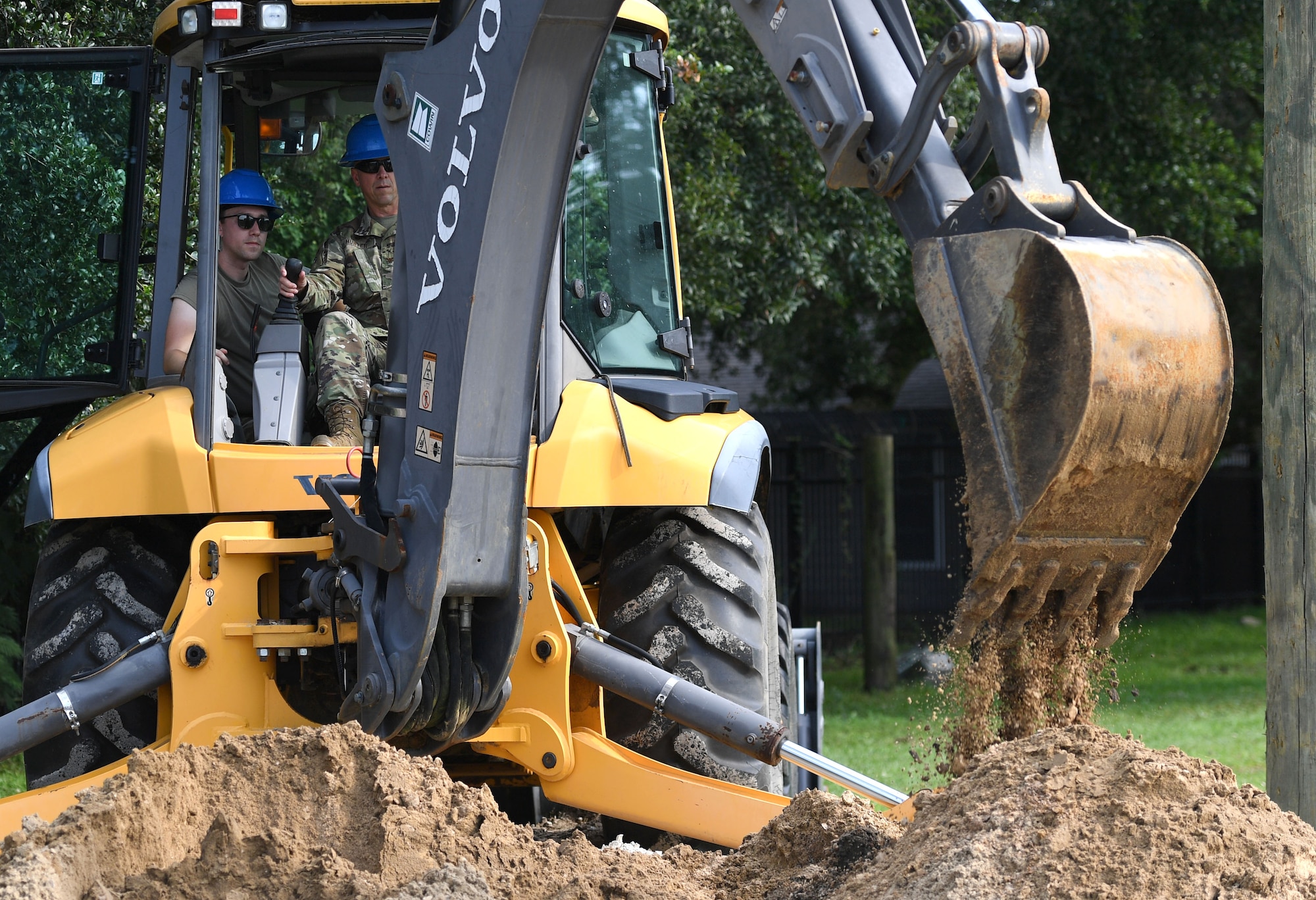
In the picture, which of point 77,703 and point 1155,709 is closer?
point 77,703

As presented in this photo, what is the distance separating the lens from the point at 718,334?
51.0 feet

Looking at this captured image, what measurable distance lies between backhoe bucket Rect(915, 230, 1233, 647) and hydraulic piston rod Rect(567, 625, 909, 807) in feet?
3.52

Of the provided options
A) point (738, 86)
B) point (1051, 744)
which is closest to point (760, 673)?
point (1051, 744)

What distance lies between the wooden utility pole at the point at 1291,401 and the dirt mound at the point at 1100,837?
4.80ft

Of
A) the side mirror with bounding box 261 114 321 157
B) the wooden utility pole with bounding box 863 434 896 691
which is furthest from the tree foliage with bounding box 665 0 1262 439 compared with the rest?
the side mirror with bounding box 261 114 321 157

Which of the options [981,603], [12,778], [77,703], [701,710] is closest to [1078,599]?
[981,603]

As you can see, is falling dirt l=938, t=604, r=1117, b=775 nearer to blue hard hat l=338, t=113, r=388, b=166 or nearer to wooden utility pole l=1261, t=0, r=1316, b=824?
wooden utility pole l=1261, t=0, r=1316, b=824

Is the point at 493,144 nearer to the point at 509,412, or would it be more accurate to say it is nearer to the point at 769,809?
the point at 509,412

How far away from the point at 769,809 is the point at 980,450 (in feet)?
5.04

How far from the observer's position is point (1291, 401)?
14.9ft

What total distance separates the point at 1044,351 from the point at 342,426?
2472mm

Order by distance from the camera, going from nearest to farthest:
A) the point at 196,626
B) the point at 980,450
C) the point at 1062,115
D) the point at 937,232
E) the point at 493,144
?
the point at 980,450, the point at 937,232, the point at 493,144, the point at 196,626, the point at 1062,115

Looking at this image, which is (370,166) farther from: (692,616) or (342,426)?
(692,616)

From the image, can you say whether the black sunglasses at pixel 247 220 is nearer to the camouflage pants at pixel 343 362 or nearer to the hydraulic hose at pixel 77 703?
the camouflage pants at pixel 343 362
